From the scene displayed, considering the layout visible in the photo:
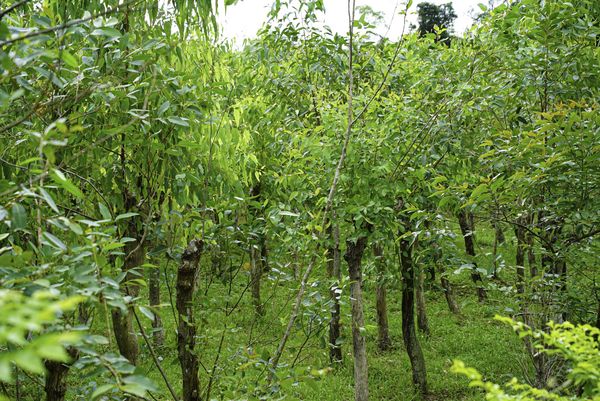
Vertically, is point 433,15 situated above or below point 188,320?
above

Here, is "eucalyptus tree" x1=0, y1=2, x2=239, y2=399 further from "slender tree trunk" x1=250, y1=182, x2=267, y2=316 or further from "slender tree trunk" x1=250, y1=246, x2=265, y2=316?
"slender tree trunk" x1=250, y1=246, x2=265, y2=316

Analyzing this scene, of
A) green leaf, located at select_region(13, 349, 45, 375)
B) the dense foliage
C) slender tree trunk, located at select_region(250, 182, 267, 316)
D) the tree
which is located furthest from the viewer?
the tree

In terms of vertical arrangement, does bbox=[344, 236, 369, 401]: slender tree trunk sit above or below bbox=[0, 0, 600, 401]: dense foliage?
below

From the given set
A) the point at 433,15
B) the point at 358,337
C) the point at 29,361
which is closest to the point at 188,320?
the point at 29,361

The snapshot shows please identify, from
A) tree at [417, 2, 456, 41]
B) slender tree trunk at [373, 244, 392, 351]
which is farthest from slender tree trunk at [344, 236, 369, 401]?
tree at [417, 2, 456, 41]

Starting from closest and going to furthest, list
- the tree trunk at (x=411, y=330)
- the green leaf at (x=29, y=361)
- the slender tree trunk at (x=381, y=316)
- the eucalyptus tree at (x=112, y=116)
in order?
the green leaf at (x=29, y=361)
the eucalyptus tree at (x=112, y=116)
the tree trunk at (x=411, y=330)
the slender tree trunk at (x=381, y=316)

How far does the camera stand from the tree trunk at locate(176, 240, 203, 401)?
347cm

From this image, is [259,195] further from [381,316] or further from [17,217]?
[381,316]

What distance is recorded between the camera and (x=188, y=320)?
137 inches

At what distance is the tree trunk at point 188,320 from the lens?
347 cm

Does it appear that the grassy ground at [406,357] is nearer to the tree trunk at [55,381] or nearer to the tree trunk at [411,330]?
the tree trunk at [411,330]

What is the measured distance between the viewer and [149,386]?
160 cm

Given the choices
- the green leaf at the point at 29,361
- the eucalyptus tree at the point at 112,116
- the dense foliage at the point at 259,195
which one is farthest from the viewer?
the eucalyptus tree at the point at 112,116

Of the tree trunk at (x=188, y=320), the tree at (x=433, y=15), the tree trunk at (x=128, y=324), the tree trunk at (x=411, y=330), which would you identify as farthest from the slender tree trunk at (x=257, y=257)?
the tree at (x=433, y=15)
